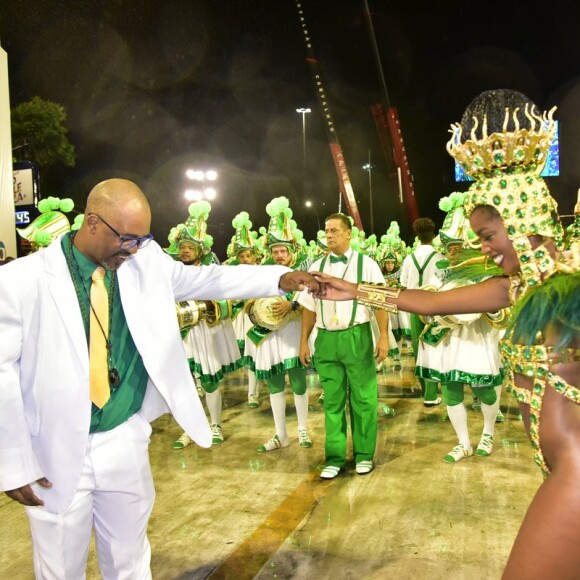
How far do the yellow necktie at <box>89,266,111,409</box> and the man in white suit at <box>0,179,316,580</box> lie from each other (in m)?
0.03

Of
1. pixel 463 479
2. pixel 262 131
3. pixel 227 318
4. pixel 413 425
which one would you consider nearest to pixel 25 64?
pixel 262 131

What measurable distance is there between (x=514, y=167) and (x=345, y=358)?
3.24 metres

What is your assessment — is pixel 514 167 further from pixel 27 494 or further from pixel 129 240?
pixel 27 494

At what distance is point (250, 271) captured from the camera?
133 inches

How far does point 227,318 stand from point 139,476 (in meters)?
4.24

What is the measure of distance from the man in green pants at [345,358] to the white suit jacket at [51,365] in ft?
9.20

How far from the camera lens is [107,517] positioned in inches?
103

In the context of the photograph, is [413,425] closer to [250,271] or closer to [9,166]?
[250,271]

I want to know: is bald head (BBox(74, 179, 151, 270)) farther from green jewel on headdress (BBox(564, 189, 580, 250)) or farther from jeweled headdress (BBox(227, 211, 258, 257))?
jeweled headdress (BBox(227, 211, 258, 257))

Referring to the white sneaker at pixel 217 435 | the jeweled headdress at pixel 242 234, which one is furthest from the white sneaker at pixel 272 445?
the jeweled headdress at pixel 242 234

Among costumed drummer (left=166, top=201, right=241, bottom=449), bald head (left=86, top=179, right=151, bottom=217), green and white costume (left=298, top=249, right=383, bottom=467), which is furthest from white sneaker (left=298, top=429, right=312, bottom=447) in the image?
bald head (left=86, top=179, right=151, bottom=217)

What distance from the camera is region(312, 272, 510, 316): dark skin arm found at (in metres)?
2.49

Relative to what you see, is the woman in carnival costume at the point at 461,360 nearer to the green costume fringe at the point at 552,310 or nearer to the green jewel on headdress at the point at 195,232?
the green jewel on headdress at the point at 195,232

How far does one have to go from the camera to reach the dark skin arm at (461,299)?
249cm
